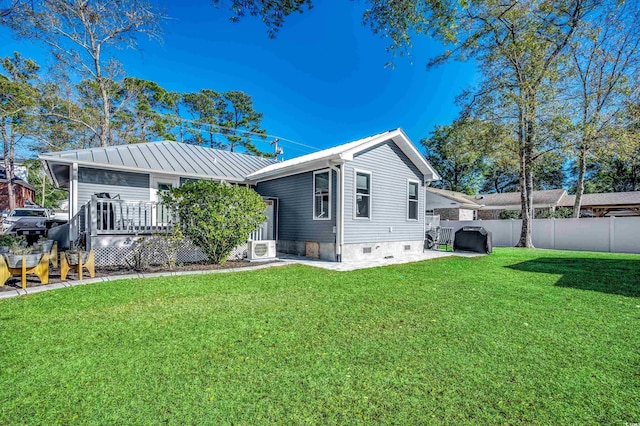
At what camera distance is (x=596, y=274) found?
6.72 meters

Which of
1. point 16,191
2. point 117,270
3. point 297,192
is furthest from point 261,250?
point 16,191

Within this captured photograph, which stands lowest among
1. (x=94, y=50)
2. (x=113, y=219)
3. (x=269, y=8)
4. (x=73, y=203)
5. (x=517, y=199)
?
(x=113, y=219)

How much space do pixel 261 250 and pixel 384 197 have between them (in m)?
4.48

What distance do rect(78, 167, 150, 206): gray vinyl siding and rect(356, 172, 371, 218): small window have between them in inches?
269

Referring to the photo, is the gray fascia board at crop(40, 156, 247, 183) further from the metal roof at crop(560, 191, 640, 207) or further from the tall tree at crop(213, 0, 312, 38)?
the metal roof at crop(560, 191, 640, 207)

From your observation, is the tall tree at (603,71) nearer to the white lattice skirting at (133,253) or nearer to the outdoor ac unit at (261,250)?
the outdoor ac unit at (261,250)

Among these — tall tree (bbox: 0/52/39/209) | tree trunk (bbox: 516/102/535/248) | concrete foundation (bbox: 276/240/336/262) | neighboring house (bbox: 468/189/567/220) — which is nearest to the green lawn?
concrete foundation (bbox: 276/240/336/262)

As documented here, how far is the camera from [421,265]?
8.29 metres

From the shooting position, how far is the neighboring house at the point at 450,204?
1666 centimetres

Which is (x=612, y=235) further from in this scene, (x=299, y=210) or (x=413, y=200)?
(x=299, y=210)

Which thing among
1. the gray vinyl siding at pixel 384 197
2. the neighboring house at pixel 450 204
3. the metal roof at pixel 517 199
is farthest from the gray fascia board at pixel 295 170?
the metal roof at pixel 517 199

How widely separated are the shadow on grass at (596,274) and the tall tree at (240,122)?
22508mm

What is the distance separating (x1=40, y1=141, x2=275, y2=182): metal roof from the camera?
8.48m

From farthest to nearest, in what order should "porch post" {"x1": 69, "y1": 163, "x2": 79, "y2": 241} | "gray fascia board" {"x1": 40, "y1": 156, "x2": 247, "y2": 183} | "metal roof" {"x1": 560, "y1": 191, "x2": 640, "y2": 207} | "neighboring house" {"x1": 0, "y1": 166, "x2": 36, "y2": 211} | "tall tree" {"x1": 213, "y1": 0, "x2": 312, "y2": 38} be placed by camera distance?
"neighboring house" {"x1": 0, "y1": 166, "x2": 36, "y2": 211} < "metal roof" {"x1": 560, "y1": 191, "x2": 640, "y2": 207} < "porch post" {"x1": 69, "y1": 163, "x2": 79, "y2": 241} < "gray fascia board" {"x1": 40, "y1": 156, "x2": 247, "y2": 183} < "tall tree" {"x1": 213, "y1": 0, "x2": 312, "y2": 38}
